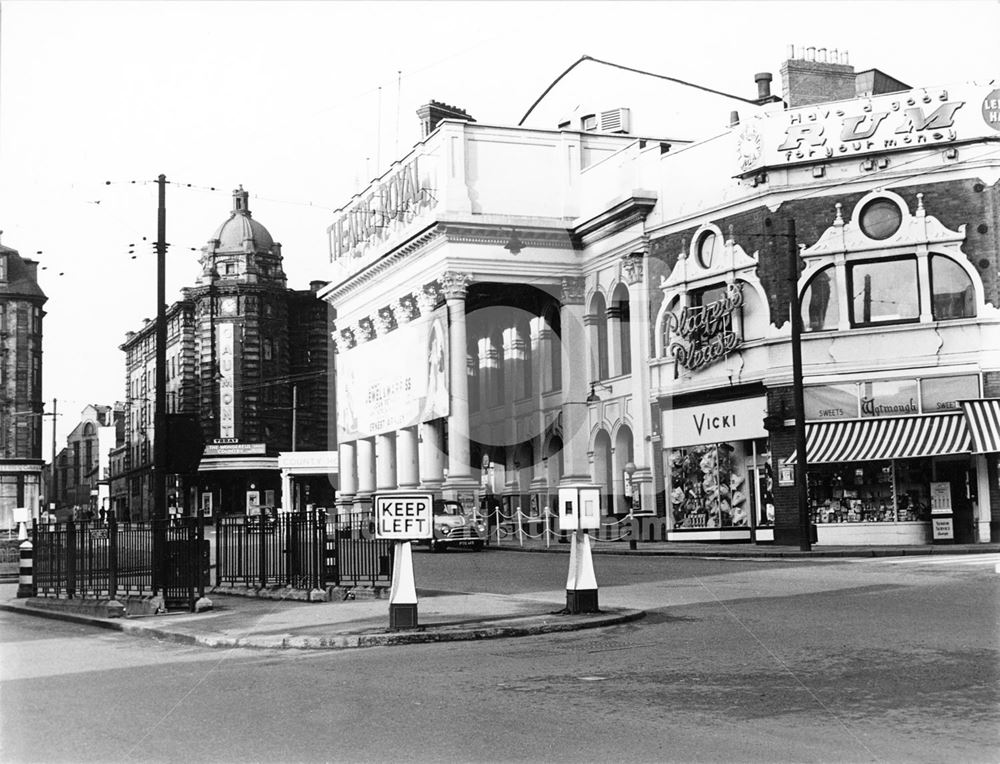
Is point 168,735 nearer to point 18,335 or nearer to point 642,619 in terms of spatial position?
point 642,619

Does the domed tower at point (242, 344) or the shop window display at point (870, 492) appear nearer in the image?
the shop window display at point (870, 492)

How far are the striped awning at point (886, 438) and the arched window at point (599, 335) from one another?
1378cm

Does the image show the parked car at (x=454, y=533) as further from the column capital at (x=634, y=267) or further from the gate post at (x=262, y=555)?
the gate post at (x=262, y=555)

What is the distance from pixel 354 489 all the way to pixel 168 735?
6405cm

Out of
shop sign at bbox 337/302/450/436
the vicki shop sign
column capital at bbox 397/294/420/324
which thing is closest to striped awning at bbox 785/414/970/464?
the vicki shop sign

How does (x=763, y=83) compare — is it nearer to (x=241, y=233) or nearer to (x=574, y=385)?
(x=574, y=385)

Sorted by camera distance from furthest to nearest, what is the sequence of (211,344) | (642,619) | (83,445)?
(83,445) < (211,344) < (642,619)

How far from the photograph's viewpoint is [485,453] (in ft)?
195

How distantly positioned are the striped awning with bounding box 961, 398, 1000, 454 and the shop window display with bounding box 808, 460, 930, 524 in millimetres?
2045

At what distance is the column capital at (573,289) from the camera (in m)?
53.0

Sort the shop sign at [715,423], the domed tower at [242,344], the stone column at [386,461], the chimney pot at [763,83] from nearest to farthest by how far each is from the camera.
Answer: the shop sign at [715,423] < the chimney pot at [763,83] < the stone column at [386,461] < the domed tower at [242,344]

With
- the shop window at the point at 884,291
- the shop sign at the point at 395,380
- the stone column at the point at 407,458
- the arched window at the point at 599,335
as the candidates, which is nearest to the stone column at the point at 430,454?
the shop sign at the point at 395,380

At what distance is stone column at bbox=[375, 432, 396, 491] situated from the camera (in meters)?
65.9

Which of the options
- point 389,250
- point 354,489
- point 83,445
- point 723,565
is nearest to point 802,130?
point 723,565
